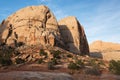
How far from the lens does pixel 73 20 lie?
54844 mm

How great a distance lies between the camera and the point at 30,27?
4506cm

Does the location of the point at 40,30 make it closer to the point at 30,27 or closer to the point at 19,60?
the point at 30,27

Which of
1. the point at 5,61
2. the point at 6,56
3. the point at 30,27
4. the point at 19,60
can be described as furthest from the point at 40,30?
the point at 5,61

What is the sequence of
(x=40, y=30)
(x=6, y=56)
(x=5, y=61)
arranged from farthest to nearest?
(x=40, y=30)
(x=6, y=56)
(x=5, y=61)

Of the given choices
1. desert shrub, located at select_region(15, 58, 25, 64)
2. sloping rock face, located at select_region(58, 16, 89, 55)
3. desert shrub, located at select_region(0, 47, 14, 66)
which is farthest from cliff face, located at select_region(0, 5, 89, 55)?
desert shrub, located at select_region(15, 58, 25, 64)

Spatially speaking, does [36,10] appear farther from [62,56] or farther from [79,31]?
[62,56]

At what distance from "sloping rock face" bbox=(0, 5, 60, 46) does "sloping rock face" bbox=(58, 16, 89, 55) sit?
485cm

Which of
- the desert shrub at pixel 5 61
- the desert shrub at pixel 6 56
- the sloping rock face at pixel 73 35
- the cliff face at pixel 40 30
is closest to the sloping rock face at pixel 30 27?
the cliff face at pixel 40 30

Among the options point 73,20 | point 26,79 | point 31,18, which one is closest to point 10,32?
point 31,18

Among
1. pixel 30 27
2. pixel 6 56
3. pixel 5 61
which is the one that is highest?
pixel 30 27

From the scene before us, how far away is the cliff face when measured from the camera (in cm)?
4281

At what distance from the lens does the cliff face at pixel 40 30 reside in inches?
1686

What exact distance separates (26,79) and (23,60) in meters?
17.0

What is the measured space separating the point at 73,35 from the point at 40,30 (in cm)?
1130
